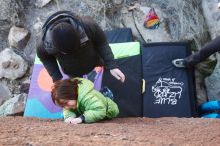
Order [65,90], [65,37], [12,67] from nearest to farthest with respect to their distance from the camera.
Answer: [65,37]
[65,90]
[12,67]

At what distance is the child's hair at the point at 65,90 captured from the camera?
128 inches

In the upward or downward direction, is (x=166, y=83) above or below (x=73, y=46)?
below

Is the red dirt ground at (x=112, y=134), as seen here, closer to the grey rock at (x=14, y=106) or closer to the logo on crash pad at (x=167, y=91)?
the logo on crash pad at (x=167, y=91)

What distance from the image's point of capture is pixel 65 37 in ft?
9.64

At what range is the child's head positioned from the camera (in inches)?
129

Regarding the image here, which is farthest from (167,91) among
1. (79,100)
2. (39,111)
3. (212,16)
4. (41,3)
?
(41,3)

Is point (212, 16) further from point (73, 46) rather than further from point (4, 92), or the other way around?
point (4, 92)

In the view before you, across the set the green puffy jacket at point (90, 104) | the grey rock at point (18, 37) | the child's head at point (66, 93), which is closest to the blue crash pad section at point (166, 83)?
the green puffy jacket at point (90, 104)

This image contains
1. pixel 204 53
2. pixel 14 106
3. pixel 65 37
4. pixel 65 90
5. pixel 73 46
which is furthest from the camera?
pixel 14 106

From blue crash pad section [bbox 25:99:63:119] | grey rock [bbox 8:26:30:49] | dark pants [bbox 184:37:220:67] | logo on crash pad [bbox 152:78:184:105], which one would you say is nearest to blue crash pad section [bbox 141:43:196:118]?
logo on crash pad [bbox 152:78:184:105]

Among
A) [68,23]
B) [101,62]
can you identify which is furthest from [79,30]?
[101,62]

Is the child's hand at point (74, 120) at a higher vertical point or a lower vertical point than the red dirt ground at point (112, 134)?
higher

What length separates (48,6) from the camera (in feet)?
17.5

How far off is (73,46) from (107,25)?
210 centimetres
